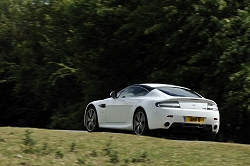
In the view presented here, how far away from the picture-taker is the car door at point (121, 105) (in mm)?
14625

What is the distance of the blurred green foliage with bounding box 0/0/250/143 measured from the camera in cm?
2078

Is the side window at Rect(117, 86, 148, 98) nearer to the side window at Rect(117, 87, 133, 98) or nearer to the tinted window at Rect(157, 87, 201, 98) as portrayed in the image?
the side window at Rect(117, 87, 133, 98)

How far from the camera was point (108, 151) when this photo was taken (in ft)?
33.7

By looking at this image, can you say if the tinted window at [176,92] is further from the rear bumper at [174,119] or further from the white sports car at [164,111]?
the rear bumper at [174,119]

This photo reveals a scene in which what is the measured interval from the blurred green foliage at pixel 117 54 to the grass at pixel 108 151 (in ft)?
27.5

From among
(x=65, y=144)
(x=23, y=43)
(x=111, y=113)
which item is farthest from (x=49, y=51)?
(x=65, y=144)

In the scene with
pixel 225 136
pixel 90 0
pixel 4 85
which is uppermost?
pixel 90 0

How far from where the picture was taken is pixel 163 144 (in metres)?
11.7

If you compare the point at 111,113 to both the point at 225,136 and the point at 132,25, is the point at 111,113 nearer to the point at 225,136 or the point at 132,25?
the point at 225,136

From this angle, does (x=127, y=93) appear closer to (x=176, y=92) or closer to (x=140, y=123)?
(x=140, y=123)

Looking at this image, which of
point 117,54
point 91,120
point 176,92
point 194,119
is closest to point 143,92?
point 176,92

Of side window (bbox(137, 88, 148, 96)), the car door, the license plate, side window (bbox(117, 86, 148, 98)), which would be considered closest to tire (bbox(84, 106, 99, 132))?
the car door

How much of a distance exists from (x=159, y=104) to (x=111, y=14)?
505 inches

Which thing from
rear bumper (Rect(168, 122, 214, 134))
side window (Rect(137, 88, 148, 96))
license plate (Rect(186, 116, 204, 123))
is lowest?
rear bumper (Rect(168, 122, 214, 134))
